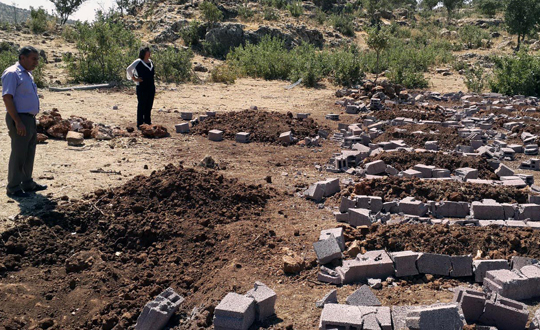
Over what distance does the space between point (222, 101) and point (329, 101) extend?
11.5 feet

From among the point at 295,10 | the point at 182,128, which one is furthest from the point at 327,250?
the point at 295,10

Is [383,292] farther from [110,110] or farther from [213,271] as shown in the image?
[110,110]

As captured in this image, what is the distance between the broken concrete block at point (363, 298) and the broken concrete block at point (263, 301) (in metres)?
0.66

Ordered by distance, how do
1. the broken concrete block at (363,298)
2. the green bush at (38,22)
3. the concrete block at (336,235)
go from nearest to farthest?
the broken concrete block at (363,298) < the concrete block at (336,235) < the green bush at (38,22)

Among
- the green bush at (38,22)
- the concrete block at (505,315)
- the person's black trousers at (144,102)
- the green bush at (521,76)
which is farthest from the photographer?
the green bush at (38,22)

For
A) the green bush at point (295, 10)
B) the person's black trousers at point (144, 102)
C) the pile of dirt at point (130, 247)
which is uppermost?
the green bush at point (295, 10)

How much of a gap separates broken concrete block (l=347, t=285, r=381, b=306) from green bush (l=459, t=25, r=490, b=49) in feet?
103

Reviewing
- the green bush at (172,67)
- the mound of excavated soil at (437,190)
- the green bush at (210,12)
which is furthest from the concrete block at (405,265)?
the green bush at (210,12)

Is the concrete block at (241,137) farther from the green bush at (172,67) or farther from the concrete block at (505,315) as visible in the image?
the green bush at (172,67)

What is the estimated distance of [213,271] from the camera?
464cm

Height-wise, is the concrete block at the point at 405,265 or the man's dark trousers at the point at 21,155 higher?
the man's dark trousers at the point at 21,155

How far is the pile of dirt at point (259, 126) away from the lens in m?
10.0

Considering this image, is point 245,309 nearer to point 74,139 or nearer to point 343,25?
point 74,139

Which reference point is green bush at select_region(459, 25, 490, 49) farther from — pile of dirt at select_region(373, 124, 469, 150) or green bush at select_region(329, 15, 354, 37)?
pile of dirt at select_region(373, 124, 469, 150)
